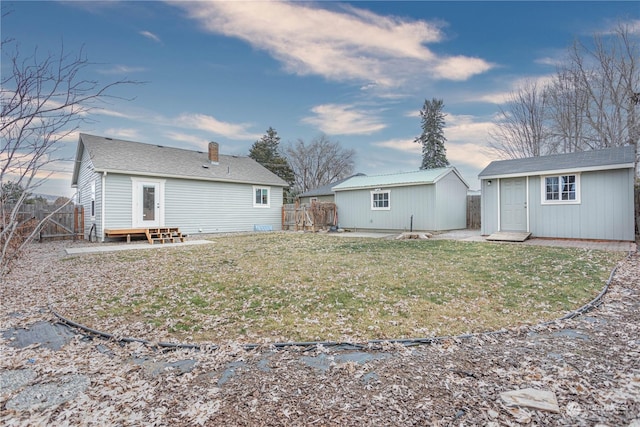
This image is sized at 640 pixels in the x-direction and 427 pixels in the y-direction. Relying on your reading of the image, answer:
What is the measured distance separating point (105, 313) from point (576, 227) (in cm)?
1297

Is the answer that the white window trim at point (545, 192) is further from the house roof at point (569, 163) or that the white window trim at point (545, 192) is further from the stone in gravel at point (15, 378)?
the stone in gravel at point (15, 378)

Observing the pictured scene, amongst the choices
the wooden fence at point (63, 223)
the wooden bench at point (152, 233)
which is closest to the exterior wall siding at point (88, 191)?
the wooden fence at point (63, 223)

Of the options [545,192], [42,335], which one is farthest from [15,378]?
[545,192]

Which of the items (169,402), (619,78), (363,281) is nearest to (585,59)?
(619,78)

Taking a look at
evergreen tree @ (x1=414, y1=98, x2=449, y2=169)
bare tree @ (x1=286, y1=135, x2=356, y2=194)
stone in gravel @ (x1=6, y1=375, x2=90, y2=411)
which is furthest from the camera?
bare tree @ (x1=286, y1=135, x2=356, y2=194)

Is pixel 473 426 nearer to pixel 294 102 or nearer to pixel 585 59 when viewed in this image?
pixel 294 102

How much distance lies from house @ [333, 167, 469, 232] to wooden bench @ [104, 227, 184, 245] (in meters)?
8.68

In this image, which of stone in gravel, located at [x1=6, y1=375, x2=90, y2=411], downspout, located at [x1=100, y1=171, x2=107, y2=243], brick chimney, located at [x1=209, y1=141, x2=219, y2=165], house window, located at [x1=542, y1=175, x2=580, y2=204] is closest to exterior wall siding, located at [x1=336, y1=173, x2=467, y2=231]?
house window, located at [x1=542, y1=175, x2=580, y2=204]

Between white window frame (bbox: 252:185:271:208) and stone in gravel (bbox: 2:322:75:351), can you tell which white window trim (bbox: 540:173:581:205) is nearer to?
white window frame (bbox: 252:185:271:208)

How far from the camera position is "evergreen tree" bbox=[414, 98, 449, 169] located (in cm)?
3148

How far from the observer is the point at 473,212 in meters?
16.7

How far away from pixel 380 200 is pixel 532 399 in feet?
45.9

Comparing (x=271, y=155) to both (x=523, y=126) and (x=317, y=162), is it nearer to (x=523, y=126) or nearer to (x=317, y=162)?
(x=317, y=162)

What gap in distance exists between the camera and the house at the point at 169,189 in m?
12.5
